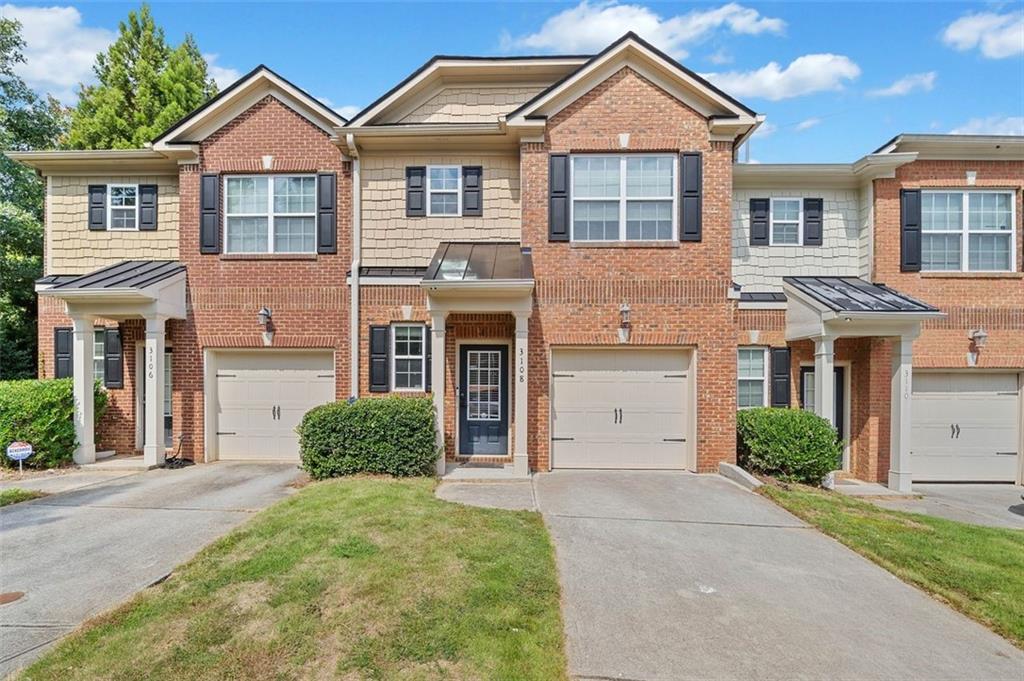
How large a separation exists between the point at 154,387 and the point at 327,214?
4.69 metres

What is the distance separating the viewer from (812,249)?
1132 cm

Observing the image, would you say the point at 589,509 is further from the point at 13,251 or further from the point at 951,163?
the point at 13,251

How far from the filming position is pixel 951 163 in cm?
1101

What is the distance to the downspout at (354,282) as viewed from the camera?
10328 millimetres

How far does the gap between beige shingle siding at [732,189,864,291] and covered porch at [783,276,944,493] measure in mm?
999

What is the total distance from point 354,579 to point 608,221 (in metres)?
7.49

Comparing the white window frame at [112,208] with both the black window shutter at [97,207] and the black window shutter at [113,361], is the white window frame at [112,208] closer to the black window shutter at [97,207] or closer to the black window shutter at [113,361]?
the black window shutter at [97,207]

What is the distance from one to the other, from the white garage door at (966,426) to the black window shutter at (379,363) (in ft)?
36.4

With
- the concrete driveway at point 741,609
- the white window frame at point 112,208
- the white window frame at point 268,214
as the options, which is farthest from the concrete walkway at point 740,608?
the white window frame at point 112,208

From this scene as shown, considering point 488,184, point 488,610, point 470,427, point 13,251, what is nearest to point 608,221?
point 488,184

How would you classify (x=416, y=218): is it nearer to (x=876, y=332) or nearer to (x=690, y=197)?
(x=690, y=197)

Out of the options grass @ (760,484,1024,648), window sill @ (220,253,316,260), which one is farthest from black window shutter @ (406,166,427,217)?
grass @ (760,484,1024,648)

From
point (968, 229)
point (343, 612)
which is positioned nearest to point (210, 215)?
point (343, 612)

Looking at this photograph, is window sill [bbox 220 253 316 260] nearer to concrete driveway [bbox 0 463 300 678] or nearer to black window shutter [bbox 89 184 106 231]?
black window shutter [bbox 89 184 106 231]
